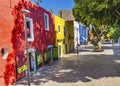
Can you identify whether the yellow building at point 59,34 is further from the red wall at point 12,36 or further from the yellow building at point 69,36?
the red wall at point 12,36

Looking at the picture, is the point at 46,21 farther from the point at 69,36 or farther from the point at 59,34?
the point at 69,36

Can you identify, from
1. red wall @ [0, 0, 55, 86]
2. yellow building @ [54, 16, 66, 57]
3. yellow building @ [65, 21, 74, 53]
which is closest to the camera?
red wall @ [0, 0, 55, 86]

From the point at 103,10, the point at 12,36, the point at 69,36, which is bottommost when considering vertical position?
the point at 12,36

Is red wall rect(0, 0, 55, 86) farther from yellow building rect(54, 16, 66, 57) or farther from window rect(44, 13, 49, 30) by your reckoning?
yellow building rect(54, 16, 66, 57)

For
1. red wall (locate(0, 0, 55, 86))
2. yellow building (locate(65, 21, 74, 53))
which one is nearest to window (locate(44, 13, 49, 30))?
red wall (locate(0, 0, 55, 86))

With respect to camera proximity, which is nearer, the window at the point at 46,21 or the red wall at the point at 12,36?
the red wall at the point at 12,36

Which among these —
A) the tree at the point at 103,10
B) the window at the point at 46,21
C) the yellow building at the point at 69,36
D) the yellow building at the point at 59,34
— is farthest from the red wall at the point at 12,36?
the yellow building at the point at 69,36

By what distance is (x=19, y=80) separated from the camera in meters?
17.4

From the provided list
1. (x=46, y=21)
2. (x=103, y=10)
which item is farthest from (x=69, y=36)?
(x=103, y=10)

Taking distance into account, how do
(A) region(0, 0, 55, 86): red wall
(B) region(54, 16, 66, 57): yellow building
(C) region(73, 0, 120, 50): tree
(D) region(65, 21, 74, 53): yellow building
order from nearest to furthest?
(A) region(0, 0, 55, 86): red wall < (C) region(73, 0, 120, 50): tree < (B) region(54, 16, 66, 57): yellow building < (D) region(65, 21, 74, 53): yellow building

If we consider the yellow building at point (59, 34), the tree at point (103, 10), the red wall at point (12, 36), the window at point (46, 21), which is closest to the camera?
the red wall at point (12, 36)

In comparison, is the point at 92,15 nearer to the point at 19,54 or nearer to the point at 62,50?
the point at 19,54

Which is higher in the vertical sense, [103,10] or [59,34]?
[103,10]

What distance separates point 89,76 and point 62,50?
16.8 m
